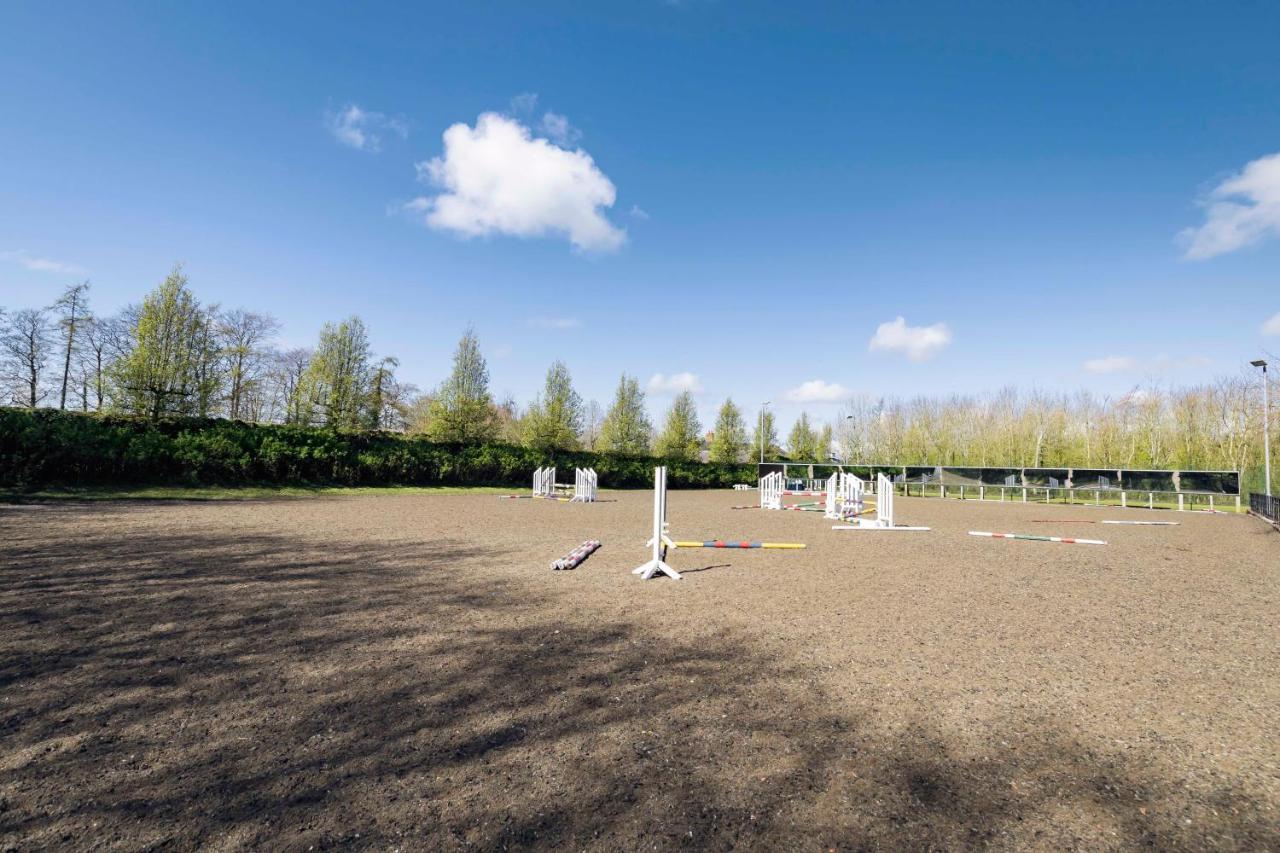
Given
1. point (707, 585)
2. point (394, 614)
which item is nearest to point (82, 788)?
point (394, 614)

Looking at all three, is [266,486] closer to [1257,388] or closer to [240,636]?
[240,636]

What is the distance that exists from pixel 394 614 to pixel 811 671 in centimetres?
443

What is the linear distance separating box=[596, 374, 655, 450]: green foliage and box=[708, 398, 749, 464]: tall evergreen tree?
8579 mm

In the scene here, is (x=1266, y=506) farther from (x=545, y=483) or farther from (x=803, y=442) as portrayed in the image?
(x=803, y=442)

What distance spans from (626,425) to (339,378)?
22.2m

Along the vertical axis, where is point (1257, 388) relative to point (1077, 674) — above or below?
above

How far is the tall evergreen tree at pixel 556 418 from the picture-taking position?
138ft

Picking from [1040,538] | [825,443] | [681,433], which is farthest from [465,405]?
[825,443]

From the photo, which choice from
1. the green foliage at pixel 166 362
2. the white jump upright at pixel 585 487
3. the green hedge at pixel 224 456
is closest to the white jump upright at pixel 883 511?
the white jump upright at pixel 585 487

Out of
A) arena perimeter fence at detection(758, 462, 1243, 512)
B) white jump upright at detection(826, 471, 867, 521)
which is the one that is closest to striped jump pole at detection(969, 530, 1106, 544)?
white jump upright at detection(826, 471, 867, 521)

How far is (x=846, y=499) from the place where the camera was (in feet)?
58.6

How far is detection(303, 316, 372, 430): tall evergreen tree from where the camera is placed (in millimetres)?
38469

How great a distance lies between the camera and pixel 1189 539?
15.7m

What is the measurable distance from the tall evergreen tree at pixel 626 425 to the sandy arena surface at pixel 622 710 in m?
40.9
